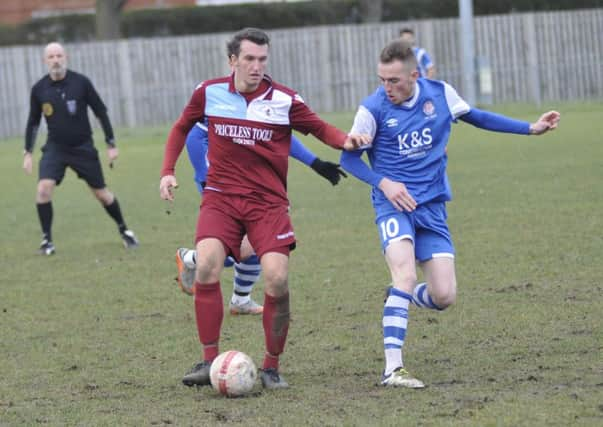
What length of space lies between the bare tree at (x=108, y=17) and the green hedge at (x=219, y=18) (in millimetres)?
3658

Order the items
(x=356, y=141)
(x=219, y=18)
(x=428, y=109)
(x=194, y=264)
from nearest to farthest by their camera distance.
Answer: (x=356, y=141) < (x=428, y=109) < (x=194, y=264) < (x=219, y=18)

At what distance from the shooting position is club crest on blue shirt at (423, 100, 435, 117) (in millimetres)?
6559

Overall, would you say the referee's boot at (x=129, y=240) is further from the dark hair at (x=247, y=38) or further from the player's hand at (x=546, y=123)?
the player's hand at (x=546, y=123)

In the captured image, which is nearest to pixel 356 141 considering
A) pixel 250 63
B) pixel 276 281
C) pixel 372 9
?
pixel 250 63

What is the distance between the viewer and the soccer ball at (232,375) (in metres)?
6.01

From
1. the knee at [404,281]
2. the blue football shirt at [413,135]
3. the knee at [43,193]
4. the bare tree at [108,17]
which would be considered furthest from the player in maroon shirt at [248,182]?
the bare tree at [108,17]

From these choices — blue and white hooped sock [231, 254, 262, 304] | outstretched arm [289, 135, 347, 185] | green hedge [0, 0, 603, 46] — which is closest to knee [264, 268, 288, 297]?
outstretched arm [289, 135, 347, 185]

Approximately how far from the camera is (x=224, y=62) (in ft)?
109

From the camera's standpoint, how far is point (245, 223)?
21.2 ft

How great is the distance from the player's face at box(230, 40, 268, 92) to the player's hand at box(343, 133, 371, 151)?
23.7 inches

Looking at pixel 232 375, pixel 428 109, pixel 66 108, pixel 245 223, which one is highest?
pixel 66 108

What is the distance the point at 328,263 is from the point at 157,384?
442 centimetres

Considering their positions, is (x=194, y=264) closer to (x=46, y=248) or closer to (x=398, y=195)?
(x=398, y=195)

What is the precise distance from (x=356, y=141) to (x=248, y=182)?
68cm
